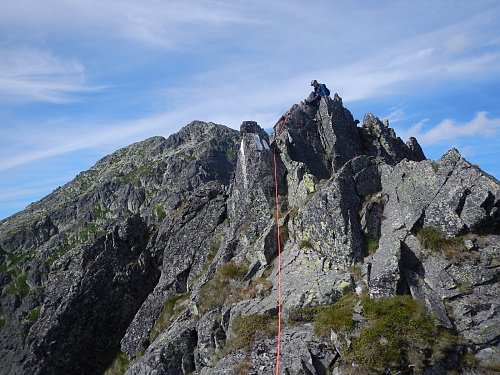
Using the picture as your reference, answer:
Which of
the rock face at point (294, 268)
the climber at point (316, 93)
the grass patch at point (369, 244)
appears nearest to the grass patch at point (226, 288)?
the rock face at point (294, 268)

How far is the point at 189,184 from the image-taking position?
174m

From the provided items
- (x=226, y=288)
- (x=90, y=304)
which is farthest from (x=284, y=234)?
(x=90, y=304)

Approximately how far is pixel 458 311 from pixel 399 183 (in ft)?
31.6

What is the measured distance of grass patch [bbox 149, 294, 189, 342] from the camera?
3124cm

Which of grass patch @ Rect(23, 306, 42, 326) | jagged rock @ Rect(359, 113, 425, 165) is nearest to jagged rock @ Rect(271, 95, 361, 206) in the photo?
jagged rock @ Rect(359, 113, 425, 165)

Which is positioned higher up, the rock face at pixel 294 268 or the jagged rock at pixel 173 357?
the rock face at pixel 294 268

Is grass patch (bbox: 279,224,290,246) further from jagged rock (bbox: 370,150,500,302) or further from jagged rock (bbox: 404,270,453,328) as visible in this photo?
jagged rock (bbox: 404,270,453,328)

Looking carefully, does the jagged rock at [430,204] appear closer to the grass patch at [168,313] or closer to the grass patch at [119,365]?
the grass patch at [168,313]

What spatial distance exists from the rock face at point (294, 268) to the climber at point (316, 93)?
0.87m

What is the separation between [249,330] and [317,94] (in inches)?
1112

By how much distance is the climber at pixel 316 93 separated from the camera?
4347 centimetres

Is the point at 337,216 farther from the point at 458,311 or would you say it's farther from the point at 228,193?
the point at 228,193

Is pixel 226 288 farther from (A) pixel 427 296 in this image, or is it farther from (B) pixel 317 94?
(B) pixel 317 94

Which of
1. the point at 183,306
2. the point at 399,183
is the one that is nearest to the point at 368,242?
the point at 399,183
